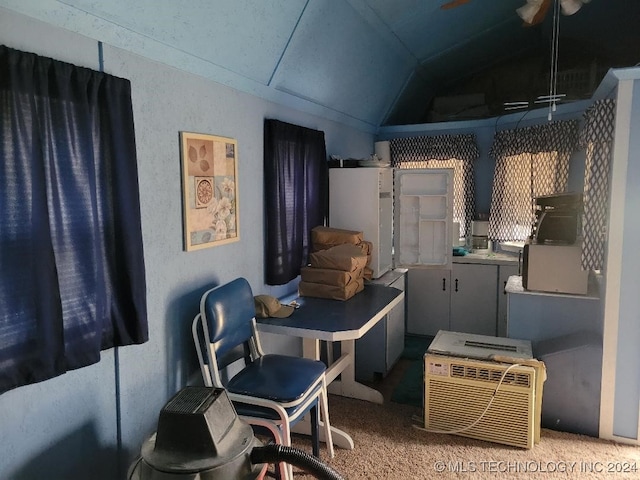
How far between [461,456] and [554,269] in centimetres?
126

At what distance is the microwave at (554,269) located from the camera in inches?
113

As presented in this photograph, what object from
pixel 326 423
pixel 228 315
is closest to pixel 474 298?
pixel 326 423

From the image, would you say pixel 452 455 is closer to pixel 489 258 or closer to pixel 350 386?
pixel 350 386

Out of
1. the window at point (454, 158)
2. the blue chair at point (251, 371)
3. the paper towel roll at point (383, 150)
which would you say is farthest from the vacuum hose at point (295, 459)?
the paper towel roll at point (383, 150)

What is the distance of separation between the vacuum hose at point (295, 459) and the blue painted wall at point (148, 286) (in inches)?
30.8

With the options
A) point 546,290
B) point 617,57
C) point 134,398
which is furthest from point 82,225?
point 617,57

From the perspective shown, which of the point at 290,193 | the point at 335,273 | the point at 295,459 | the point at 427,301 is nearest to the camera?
the point at 295,459

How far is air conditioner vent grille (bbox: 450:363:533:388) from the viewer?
2.55 metres

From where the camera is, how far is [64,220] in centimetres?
161

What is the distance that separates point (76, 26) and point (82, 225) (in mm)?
675

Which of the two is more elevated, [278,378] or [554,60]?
[554,60]

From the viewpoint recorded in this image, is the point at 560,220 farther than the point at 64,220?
Yes

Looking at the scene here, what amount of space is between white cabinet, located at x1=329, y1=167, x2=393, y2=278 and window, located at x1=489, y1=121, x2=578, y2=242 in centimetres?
131

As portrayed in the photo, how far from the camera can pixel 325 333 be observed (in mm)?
2301
